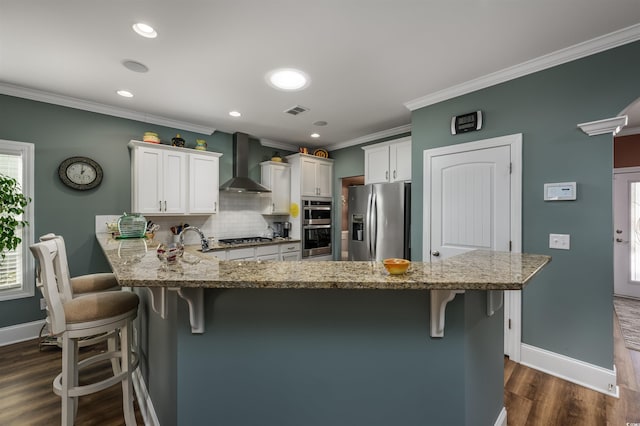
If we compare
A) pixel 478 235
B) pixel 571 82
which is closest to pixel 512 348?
pixel 478 235

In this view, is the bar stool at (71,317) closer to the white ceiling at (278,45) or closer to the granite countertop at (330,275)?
the granite countertop at (330,275)

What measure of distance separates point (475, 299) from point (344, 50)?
1.98m

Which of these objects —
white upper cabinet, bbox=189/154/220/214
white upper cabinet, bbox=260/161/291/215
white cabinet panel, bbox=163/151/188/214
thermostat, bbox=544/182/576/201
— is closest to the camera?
thermostat, bbox=544/182/576/201

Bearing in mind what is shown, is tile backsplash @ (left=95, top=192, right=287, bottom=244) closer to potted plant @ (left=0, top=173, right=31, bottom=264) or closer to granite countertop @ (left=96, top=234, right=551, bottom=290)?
potted plant @ (left=0, top=173, right=31, bottom=264)

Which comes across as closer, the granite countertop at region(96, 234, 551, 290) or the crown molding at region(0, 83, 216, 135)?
the granite countertop at region(96, 234, 551, 290)

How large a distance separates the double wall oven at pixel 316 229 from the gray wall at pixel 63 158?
8.47 ft

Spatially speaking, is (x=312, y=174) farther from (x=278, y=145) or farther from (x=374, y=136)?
(x=374, y=136)

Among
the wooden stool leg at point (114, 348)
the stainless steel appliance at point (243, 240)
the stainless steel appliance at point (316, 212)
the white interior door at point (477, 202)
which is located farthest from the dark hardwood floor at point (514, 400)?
the stainless steel appliance at point (316, 212)

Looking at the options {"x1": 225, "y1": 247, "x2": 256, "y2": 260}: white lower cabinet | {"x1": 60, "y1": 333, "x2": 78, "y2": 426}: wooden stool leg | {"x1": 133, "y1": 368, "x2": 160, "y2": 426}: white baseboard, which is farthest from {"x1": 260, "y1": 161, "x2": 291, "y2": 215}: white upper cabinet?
{"x1": 60, "y1": 333, "x2": 78, "y2": 426}: wooden stool leg

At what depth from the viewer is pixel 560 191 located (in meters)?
2.26

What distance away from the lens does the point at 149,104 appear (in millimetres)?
3281

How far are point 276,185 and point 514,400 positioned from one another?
394cm

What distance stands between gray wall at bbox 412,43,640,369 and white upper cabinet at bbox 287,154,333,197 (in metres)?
2.86

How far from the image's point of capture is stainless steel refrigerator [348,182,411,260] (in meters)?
3.41
